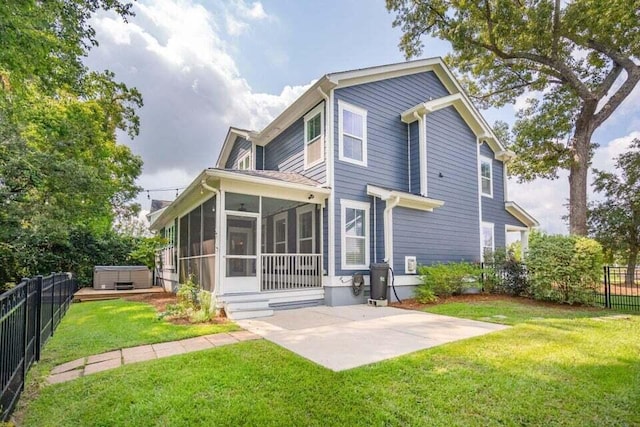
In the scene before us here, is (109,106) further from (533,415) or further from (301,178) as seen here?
(533,415)

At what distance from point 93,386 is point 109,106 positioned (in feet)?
70.6

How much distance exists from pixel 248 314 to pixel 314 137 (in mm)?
5266

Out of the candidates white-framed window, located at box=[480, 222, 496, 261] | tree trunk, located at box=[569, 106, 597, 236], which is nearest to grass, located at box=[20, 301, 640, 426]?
white-framed window, located at box=[480, 222, 496, 261]

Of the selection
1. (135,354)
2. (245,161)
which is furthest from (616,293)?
(245,161)

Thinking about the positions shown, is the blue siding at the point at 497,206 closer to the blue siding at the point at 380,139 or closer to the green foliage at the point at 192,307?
the blue siding at the point at 380,139

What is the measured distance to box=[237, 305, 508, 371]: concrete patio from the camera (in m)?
4.41

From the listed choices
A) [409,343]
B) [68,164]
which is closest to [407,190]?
[409,343]

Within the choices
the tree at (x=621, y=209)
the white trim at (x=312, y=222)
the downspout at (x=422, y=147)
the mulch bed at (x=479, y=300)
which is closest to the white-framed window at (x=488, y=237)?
the mulch bed at (x=479, y=300)

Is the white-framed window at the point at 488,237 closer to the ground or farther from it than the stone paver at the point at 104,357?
farther from it

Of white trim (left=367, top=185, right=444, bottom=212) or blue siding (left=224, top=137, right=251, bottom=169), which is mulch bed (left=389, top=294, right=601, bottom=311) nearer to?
white trim (left=367, top=185, right=444, bottom=212)

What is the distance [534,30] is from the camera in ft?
42.1

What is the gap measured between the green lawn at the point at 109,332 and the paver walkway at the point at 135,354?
22cm

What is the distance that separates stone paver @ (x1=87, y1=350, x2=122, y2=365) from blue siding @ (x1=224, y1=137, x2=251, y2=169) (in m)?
9.79

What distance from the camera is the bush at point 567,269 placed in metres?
8.42
